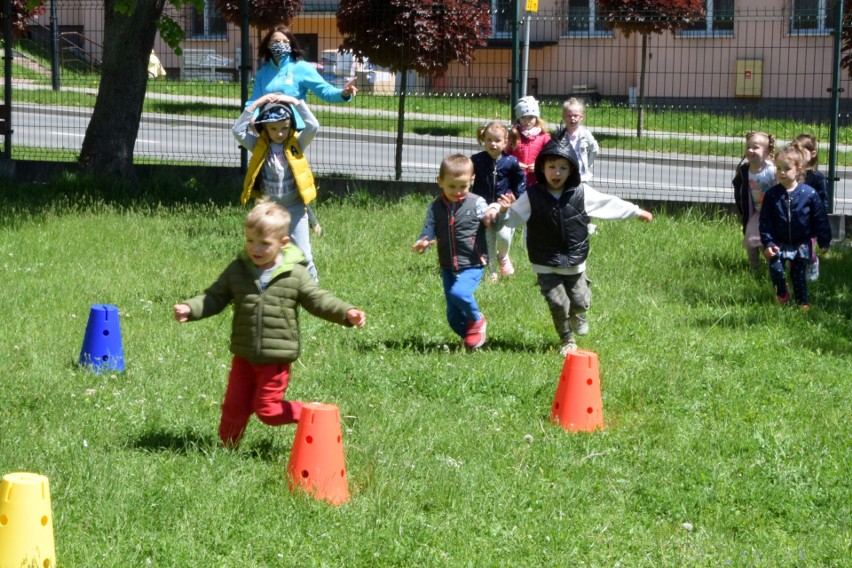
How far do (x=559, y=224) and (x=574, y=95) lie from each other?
8867mm

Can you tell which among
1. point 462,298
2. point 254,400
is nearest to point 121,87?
point 462,298

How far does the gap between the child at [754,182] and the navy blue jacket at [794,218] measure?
76 centimetres

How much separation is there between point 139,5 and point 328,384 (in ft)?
29.3

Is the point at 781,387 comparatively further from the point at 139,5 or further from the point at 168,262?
the point at 139,5

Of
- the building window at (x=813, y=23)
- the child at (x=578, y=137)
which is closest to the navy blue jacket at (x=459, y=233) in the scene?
the child at (x=578, y=137)

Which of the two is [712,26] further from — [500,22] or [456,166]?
[456,166]

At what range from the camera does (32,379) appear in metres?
7.12

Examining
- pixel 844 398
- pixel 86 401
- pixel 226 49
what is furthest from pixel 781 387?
pixel 226 49

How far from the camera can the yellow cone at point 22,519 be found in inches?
173

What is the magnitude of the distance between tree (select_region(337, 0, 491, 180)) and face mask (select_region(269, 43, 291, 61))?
4.54 m

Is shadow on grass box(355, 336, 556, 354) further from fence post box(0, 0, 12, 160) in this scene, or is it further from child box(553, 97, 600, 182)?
fence post box(0, 0, 12, 160)

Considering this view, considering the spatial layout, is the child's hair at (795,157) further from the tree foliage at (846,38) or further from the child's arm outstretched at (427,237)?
the tree foliage at (846,38)

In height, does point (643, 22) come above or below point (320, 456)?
above

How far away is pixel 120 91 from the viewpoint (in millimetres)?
15062
